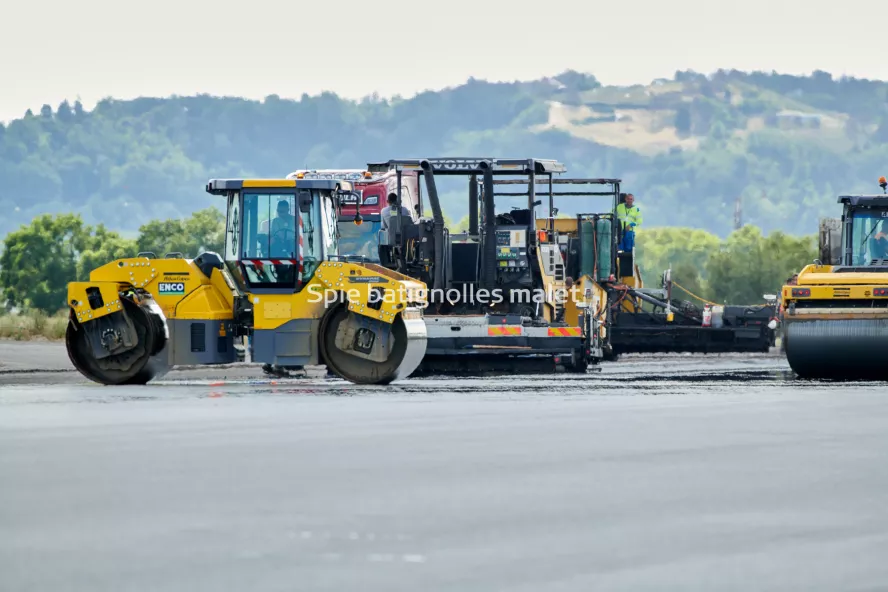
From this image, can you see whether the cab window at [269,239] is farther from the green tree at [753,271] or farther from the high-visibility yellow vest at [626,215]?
the green tree at [753,271]

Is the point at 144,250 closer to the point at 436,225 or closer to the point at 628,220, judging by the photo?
the point at 628,220

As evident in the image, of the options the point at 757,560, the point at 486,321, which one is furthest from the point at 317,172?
the point at 757,560

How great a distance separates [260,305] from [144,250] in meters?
81.4

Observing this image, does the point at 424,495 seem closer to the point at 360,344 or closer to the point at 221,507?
the point at 221,507

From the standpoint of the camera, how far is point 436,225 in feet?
88.7

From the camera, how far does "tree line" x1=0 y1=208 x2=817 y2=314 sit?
8675 cm

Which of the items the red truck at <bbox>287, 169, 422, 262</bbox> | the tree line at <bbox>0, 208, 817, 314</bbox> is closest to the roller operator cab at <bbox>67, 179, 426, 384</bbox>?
the red truck at <bbox>287, 169, 422, 262</bbox>

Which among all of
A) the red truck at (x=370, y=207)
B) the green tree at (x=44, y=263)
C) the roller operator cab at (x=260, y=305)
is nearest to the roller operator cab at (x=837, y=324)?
the roller operator cab at (x=260, y=305)

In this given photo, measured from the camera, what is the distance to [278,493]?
11461mm

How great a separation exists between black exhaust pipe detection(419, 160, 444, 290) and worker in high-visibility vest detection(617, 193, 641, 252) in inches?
246

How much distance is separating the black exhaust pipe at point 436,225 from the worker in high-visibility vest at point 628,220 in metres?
6.24

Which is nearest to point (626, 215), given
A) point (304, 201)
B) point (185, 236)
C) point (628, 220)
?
point (628, 220)

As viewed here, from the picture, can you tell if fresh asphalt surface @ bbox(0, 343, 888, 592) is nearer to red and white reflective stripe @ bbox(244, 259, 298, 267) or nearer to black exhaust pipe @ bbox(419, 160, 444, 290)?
red and white reflective stripe @ bbox(244, 259, 298, 267)

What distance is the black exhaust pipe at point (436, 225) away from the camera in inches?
1054
